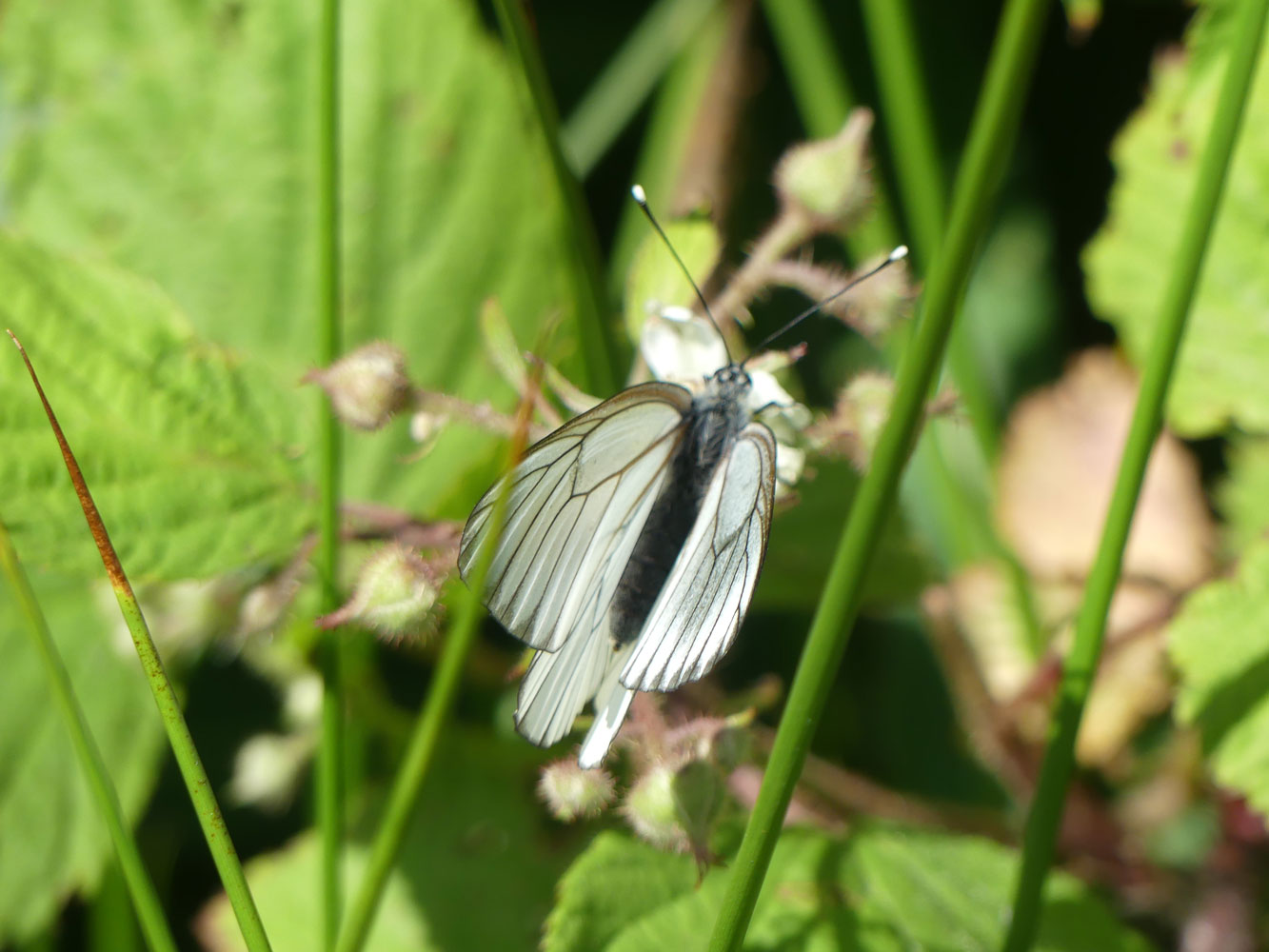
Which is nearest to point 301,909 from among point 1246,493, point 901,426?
point 901,426

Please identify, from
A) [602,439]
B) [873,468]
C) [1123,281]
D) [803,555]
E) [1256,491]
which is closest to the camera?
[873,468]

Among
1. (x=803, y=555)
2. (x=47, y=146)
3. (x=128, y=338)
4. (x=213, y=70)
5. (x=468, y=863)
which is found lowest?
(x=468, y=863)

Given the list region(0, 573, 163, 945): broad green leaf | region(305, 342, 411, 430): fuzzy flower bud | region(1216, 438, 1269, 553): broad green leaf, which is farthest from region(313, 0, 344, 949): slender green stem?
region(1216, 438, 1269, 553): broad green leaf

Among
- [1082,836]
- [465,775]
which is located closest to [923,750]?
[1082,836]

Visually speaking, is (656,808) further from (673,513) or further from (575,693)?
(673,513)

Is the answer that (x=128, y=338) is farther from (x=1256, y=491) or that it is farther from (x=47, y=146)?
(x=1256, y=491)

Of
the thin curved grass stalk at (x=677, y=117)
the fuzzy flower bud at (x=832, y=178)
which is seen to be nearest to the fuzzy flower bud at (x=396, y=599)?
the fuzzy flower bud at (x=832, y=178)

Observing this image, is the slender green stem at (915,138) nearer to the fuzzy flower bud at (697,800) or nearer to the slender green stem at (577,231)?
the slender green stem at (577,231)
